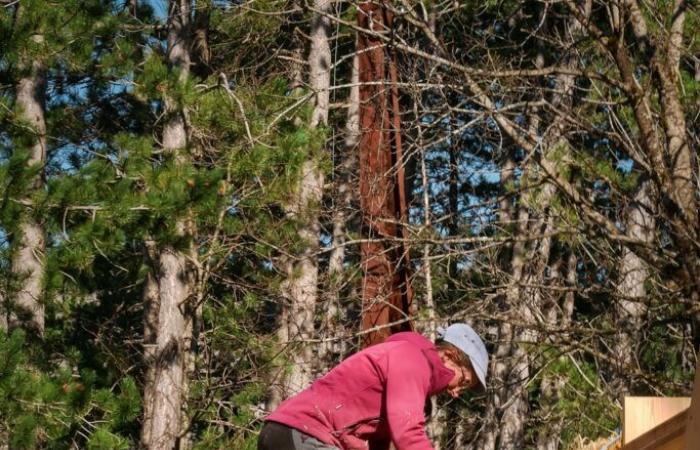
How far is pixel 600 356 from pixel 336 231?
20.1 ft

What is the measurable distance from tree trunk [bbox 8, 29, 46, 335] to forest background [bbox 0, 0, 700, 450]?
0.05 meters

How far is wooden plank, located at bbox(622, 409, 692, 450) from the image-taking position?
3896 mm

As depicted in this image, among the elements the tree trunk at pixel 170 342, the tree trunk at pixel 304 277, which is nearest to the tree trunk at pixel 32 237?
the tree trunk at pixel 170 342

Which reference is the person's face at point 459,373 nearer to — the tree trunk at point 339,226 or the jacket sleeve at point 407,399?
the jacket sleeve at point 407,399

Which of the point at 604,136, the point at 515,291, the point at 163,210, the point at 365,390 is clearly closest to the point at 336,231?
the point at 163,210

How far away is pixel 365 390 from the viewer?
16.2 ft

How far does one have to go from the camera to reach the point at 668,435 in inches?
155

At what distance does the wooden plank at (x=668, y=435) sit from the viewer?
3896 mm

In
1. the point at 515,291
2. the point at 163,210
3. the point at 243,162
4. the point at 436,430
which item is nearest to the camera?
the point at 515,291

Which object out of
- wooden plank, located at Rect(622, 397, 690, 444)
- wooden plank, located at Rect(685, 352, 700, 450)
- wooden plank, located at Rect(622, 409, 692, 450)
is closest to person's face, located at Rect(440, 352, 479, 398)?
wooden plank, located at Rect(622, 397, 690, 444)

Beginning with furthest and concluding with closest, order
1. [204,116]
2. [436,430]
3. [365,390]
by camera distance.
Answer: [436,430] → [204,116] → [365,390]

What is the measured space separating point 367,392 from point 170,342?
34.9ft

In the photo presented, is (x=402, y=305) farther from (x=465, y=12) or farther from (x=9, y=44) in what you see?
(x=465, y=12)

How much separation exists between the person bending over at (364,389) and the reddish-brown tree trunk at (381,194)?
13.2 feet
